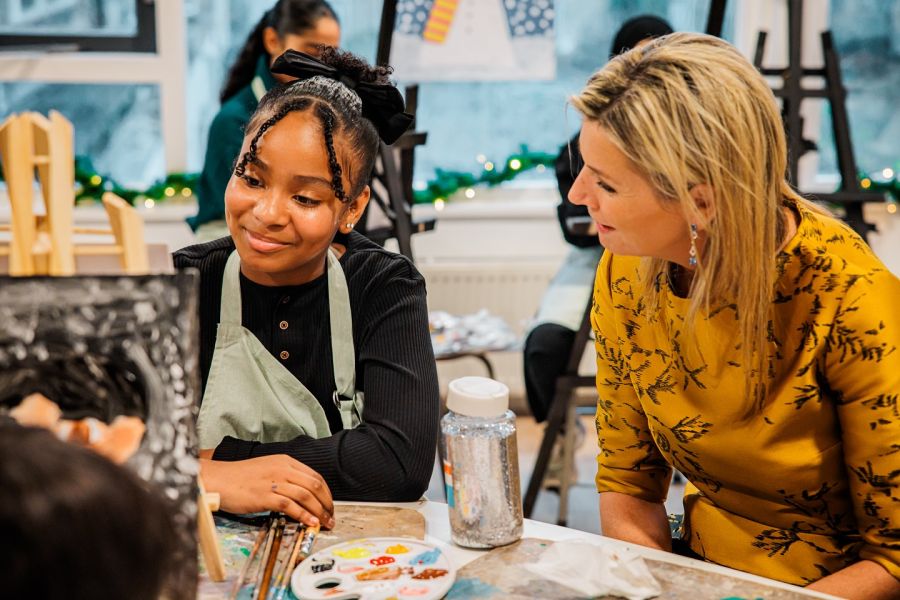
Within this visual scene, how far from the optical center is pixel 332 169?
4.78ft

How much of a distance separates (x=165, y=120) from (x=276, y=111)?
300cm

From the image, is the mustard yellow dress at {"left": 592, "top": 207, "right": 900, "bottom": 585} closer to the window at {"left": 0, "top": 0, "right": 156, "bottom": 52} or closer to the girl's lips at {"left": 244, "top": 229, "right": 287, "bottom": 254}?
the girl's lips at {"left": 244, "top": 229, "right": 287, "bottom": 254}

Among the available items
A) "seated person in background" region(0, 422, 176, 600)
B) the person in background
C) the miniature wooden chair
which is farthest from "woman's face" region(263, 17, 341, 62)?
"seated person in background" region(0, 422, 176, 600)

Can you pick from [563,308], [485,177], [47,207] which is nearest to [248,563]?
[47,207]

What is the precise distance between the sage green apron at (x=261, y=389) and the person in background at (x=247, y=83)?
1.47 m

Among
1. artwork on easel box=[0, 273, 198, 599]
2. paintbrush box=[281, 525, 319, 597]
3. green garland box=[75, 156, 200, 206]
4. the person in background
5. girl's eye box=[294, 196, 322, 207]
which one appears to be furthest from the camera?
green garland box=[75, 156, 200, 206]

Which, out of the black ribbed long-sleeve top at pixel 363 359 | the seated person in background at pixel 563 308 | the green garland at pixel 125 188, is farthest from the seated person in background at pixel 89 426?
the green garland at pixel 125 188

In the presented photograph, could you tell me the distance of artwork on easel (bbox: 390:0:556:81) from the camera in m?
4.30

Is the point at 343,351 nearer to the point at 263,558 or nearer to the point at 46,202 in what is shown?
the point at 263,558

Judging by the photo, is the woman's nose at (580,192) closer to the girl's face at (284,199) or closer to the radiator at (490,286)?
the girl's face at (284,199)

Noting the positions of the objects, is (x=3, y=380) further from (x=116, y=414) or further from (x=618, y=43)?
(x=618, y=43)

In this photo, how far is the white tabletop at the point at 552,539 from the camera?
41.3 inches

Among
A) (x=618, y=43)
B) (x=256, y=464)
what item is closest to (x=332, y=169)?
(x=256, y=464)

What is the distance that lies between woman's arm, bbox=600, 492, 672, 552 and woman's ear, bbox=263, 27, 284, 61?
2186 millimetres
